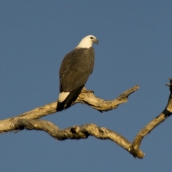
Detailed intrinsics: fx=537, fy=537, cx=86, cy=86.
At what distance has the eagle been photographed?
1050cm

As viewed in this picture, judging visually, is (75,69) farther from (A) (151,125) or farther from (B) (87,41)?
(A) (151,125)

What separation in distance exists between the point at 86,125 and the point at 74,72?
4.06m

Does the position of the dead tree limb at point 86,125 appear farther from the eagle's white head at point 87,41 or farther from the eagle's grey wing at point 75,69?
the eagle's white head at point 87,41

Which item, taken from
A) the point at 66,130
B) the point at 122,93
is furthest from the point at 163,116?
the point at 122,93

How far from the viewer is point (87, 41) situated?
43.0 feet

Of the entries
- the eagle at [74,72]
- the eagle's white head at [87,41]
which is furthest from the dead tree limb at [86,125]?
the eagle's white head at [87,41]

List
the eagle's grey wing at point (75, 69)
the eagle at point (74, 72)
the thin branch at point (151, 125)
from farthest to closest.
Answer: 1. the eagle's grey wing at point (75, 69)
2. the eagle at point (74, 72)
3. the thin branch at point (151, 125)

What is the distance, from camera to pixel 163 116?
6988mm

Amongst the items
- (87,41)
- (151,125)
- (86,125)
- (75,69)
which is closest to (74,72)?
(75,69)

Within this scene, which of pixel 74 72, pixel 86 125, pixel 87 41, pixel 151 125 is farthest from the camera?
pixel 87 41

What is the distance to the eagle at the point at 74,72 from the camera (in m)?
10.5

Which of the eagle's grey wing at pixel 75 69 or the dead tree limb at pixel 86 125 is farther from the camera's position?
the eagle's grey wing at pixel 75 69

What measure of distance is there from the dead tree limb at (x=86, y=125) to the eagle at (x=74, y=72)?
23 cm

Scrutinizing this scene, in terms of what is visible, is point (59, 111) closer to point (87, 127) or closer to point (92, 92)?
point (92, 92)
